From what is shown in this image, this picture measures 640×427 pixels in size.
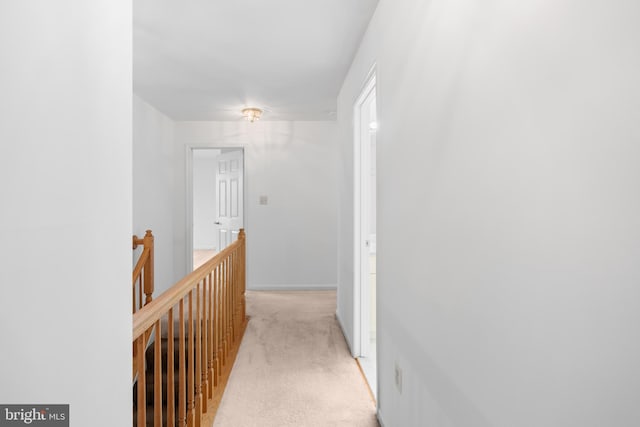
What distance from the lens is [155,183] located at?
471cm

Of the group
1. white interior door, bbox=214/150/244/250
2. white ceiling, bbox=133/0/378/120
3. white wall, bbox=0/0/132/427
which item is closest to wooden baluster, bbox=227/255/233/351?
white ceiling, bbox=133/0/378/120

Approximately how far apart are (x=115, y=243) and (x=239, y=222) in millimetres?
4876

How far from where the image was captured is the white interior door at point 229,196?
18.9 feet

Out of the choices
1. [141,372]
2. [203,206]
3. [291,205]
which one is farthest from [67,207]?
[203,206]

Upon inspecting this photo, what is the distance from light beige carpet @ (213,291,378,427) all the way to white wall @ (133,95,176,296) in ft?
5.31

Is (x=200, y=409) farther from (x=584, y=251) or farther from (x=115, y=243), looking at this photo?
(x=584, y=251)

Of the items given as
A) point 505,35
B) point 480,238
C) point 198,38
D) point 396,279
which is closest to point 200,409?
point 396,279

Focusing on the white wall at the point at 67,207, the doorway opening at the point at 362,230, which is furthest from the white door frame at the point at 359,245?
the white wall at the point at 67,207

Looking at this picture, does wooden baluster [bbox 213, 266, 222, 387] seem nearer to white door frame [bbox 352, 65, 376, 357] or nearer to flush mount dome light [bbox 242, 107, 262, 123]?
white door frame [bbox 352, 65, 376, 357]

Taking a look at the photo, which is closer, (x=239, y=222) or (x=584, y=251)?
(x=584, y=251)

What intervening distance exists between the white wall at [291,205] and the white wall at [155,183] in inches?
42.0

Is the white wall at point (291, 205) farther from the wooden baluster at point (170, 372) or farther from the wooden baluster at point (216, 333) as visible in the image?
the wooden baluster at point (170, 372)

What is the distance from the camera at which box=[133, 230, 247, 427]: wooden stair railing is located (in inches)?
52.1

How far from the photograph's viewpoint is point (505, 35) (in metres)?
0.90
